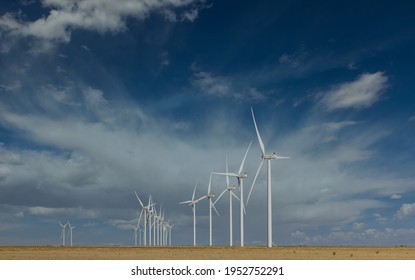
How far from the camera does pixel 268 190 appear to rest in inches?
4331

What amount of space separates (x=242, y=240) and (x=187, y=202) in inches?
2267

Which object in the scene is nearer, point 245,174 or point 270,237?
point 270,237
